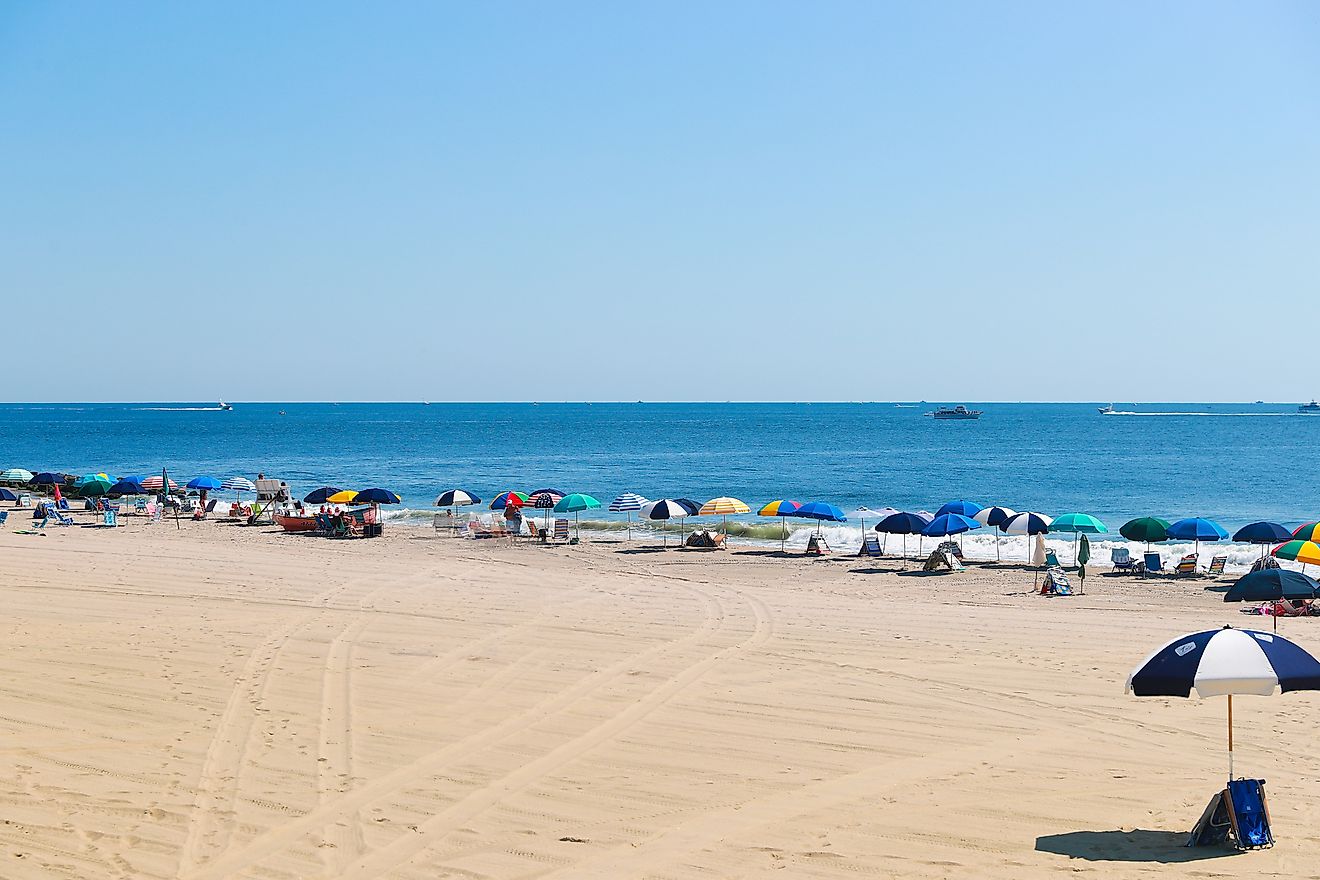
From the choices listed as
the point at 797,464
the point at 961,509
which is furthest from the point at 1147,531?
the point at 797,464

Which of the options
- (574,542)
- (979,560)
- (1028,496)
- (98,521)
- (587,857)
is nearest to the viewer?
(587,857)

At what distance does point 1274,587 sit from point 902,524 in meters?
12.6

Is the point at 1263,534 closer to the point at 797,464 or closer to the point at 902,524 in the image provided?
the point at 902,524

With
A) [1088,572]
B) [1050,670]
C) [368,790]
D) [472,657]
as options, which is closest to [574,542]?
[1088,572]

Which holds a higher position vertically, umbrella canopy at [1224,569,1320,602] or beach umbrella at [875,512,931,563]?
umbrella canopy at [1224,569,1320,602]

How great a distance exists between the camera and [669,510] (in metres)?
27.2

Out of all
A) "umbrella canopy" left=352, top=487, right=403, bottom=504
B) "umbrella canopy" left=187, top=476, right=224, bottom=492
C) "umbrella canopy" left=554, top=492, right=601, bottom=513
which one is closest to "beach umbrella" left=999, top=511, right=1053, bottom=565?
"umbrella canopy" left=554, top=492, right=601, bottom=513

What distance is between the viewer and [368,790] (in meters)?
8.62

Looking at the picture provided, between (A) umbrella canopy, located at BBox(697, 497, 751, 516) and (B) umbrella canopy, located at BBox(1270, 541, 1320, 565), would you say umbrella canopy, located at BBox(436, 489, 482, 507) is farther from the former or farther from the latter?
(B) umbrella canopy, located at BBox(1270, 541, 1320, 565)

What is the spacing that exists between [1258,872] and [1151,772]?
220 centimetres

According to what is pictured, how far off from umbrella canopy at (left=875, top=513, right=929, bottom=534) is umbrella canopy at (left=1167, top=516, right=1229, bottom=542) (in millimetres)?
5253

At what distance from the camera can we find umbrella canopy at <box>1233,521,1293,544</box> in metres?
22.2

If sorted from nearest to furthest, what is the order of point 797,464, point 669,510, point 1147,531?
point 1147,531 → point 669,510 → point 797,464

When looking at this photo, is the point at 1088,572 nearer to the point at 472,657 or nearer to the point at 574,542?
the point at 574,542
